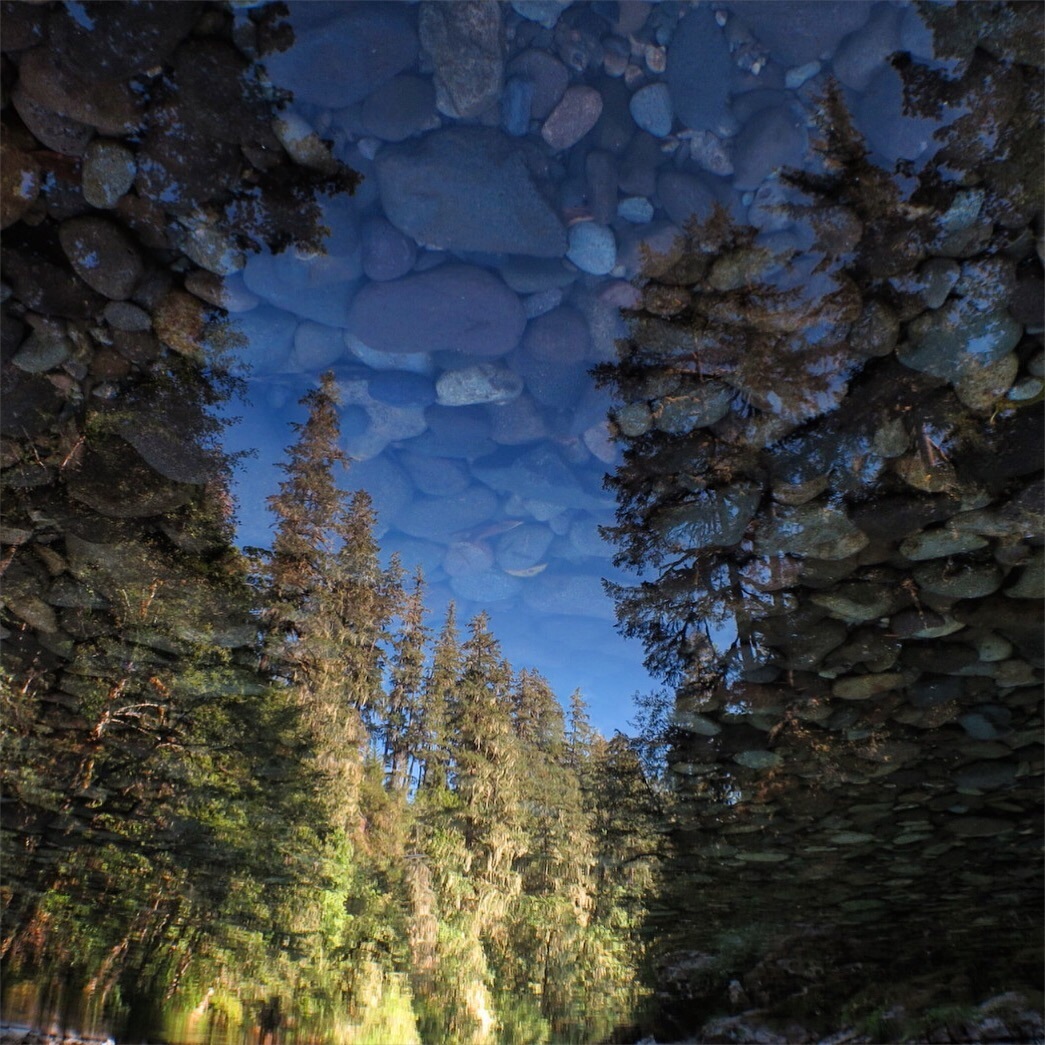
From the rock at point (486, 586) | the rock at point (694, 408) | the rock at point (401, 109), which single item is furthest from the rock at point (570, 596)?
the rock at point (401, 109)

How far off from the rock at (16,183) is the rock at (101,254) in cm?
13

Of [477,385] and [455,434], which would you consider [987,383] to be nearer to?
[477,385]

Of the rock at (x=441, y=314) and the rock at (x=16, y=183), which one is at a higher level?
the rock at (x=16, y=183)

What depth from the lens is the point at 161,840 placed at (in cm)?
579

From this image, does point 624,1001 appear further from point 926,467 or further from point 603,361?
point 603,361

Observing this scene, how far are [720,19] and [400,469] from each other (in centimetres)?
215

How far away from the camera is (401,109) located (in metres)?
2.21

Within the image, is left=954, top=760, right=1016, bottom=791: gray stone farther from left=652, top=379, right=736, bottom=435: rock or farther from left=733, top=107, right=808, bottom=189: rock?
left=733, top=107, right=808, bottom=189: rock

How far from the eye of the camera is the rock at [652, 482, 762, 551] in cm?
317

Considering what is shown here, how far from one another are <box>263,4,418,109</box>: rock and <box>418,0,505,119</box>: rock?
8 centimetres

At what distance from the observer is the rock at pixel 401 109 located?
7.14 ft

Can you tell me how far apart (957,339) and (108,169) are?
332 cm

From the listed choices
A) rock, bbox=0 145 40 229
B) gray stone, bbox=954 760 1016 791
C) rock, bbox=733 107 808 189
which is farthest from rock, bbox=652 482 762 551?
gray stone, bbox=954 760 1016 791

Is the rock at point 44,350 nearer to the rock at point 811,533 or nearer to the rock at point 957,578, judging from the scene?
the rock at point 811,533
